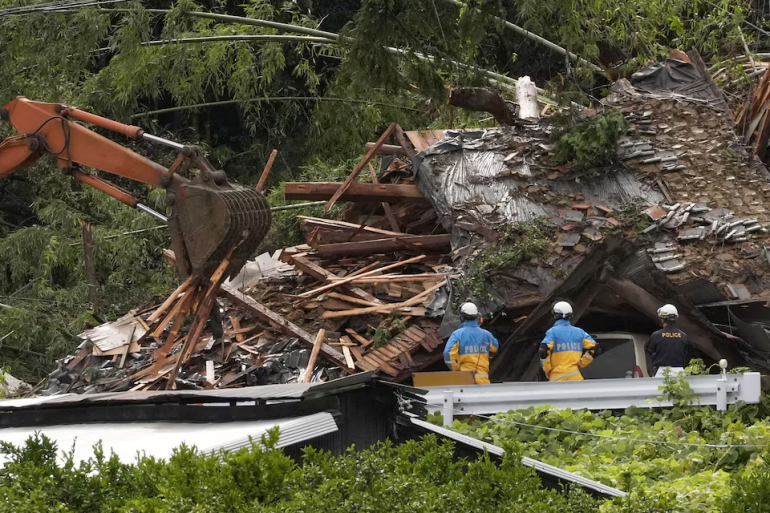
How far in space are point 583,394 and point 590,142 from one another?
5.90 m

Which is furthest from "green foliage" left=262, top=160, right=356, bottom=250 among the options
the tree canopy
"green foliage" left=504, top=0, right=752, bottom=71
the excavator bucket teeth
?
the excavator bucket teeth

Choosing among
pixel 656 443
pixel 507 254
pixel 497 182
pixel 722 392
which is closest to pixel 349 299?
pixel 507 254

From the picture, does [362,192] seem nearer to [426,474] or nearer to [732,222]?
[732,222]

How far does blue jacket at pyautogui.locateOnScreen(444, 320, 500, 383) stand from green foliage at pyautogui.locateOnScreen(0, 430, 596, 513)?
15.7 ft

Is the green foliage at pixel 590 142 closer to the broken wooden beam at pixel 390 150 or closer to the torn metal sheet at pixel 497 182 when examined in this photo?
the torn metal sheet at pixel 497 182

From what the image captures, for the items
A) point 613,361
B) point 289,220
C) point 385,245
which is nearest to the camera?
point 613,361

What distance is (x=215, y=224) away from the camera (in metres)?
9.87

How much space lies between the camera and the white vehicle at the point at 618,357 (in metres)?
10.6

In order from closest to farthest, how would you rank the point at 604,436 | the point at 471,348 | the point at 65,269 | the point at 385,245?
the point at 604,436
the point at 471,348
the point at 385,245
the point at 65,269

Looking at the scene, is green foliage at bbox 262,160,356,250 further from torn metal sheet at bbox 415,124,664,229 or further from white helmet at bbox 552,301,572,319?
white helmet at bbox 552,301,572,319

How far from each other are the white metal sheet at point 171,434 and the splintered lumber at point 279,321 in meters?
4.19

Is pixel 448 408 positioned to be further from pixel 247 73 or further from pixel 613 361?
pixel 247 73

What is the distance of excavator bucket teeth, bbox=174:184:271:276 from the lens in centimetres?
985

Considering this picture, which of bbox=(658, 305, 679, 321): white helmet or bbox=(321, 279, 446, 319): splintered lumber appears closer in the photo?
bbox=(658, 305, 679, 321): white helmet
